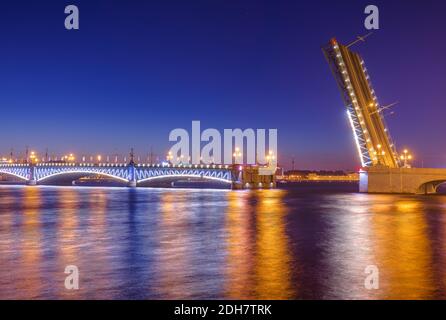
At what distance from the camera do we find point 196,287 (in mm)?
8516

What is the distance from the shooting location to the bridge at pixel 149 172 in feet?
278

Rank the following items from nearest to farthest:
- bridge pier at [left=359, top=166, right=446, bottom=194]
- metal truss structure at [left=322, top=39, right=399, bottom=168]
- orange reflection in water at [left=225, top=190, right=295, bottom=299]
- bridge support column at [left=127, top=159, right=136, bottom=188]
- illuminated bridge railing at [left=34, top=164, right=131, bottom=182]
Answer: orange reflection in water at [left=225, top=190, right=295, bottom=299], metal truss structure at [left=322, top=39, right=399, bottom=168], bridge pier at [left=359, top=166, right=446, bottom=194], illuminated bridge railing at [left=34, top=164, right=131, bottom=182], bridge support column at [left=127, top=159, right=136, bottom=188]

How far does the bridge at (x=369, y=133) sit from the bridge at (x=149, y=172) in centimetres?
3034

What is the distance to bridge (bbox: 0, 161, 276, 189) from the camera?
278 ft

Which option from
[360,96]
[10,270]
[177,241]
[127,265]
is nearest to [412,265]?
[127,265]

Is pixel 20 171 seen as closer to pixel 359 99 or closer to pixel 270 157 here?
pixel 270 157

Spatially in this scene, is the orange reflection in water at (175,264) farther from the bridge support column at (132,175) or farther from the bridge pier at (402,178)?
the bridge support column at (132,175)

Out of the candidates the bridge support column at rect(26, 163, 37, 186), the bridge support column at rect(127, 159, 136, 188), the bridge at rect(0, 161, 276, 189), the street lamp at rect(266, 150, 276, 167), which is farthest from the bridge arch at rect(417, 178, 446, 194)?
the bridge support column at rect(26, 163, 37, 186)

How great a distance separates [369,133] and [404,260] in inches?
1497

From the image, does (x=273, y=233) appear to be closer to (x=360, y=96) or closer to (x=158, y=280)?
(x=158, y=280)

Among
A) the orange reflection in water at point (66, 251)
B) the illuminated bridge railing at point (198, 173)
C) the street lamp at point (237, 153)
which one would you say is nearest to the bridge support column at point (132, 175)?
the illuminated bridge railing at point (198, 173)

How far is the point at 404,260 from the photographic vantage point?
37.9ft

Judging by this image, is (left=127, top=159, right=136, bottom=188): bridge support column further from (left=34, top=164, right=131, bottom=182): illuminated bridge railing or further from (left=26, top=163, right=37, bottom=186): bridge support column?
(left=26, top=163, right=37, bottom=186): bridge support column

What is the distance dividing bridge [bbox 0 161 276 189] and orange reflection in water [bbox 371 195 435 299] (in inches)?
2523
